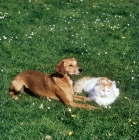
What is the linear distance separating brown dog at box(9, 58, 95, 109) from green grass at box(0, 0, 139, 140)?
26cm

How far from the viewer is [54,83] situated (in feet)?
28.1

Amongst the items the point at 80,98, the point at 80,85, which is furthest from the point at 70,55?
the point at 80,98

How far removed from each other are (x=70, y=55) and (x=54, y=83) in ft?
10.7

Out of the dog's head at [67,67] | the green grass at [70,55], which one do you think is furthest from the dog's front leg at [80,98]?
the dog's head at [67,67]

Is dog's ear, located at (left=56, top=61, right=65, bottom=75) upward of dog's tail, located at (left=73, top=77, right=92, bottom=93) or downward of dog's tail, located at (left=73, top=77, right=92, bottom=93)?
upward

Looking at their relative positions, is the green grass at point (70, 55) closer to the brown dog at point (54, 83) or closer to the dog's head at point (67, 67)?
the brown dog at point (54, 83)

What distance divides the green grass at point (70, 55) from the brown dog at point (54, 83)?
0.26 metres

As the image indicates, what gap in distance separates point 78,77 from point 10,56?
8.42ft

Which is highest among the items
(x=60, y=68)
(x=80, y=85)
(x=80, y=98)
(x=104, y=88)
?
(x=60, y=68)

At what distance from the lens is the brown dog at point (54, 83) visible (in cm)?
838

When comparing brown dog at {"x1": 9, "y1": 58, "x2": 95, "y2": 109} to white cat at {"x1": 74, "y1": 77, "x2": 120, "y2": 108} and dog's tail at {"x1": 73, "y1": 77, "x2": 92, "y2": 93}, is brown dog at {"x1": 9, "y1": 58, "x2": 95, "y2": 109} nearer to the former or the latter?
white cat at {"x1": 74, "y1": 77, "x2": 120, "y2": 108}

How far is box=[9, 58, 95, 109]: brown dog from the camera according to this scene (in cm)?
838

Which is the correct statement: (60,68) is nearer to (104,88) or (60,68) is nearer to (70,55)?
(104,88)

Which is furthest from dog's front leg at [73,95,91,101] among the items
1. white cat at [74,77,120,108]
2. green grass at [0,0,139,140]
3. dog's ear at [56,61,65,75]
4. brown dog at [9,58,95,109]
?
Answer: dog's ear at [56,61,65,75]
